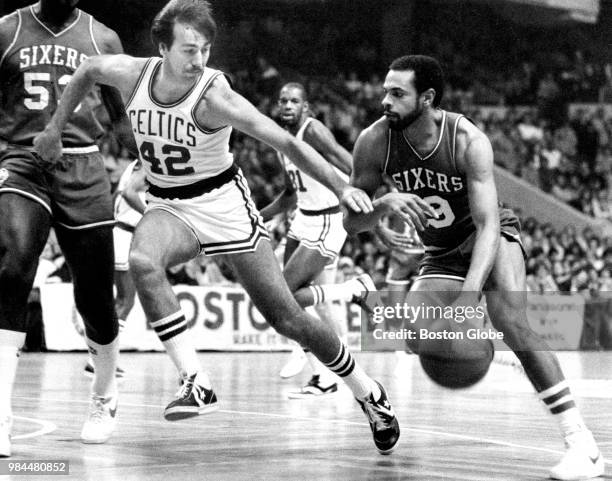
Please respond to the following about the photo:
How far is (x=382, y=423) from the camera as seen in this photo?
5691mm

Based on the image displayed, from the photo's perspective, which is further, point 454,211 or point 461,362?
point 454,211

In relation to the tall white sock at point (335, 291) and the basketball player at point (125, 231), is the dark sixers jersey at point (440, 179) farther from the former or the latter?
the basketball player at point (125, 231)

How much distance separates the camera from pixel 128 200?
1024 cm

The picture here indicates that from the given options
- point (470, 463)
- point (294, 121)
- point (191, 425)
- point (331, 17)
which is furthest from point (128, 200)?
point (331, 17)

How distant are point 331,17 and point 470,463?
884 inches

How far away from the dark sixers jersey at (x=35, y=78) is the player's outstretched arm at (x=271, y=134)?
0.77 metres

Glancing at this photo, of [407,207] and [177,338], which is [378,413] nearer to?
[177,338]

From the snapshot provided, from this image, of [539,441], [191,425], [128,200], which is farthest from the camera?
[128,200]

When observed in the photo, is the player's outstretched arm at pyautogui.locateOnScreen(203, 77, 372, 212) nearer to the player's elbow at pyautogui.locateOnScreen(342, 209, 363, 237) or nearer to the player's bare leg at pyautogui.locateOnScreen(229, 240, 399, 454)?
the player's elbow at pyautogui.locateOnScreen(342, 209, 363, 237)

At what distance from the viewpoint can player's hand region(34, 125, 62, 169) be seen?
5387 millimetres

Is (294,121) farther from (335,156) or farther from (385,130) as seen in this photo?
(385,130)

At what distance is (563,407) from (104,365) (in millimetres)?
2300

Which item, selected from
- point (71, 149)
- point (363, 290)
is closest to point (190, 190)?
point (71, 149)

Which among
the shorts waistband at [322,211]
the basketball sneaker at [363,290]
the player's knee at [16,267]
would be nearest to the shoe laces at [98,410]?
the player's knee at [16,267]
